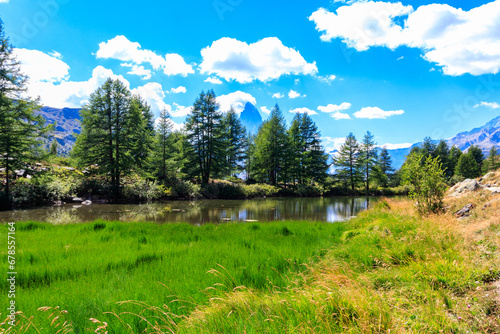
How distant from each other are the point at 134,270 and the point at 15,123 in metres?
22.5

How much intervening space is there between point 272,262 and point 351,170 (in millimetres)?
49421

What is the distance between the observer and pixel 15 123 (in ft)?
62.2

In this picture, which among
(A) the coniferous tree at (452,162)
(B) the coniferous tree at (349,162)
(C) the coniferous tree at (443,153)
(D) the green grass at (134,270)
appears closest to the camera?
(D) the green grass at (134,270)

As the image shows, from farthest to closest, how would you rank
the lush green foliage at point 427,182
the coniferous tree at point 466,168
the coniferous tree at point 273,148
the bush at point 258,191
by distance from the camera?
the coniferous tree at point 466,168 → the coniferous tree at point 273,148 → the bush at point 258,191 → the lush green foliage at point 427,182

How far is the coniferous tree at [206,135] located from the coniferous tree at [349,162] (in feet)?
89.3

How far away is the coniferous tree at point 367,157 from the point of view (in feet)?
165

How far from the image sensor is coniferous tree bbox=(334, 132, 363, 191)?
49.8 metres

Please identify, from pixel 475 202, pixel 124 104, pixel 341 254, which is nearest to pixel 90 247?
pixel 341 254

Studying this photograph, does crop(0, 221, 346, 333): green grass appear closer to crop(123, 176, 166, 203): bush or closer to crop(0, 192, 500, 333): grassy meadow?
crop(0, 192, 500, 333): grassy meadow

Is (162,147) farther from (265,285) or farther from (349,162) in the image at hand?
(349,162)

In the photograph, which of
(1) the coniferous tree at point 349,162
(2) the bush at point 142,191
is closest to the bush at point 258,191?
(2) the bush at point 142,191

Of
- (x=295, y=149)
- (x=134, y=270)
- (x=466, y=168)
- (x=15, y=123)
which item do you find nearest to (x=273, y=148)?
(x=295, y=149)

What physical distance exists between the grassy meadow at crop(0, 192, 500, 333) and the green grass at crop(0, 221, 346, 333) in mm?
23

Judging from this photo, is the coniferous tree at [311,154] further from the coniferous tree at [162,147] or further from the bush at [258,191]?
the coniferous tree at [162,147]
